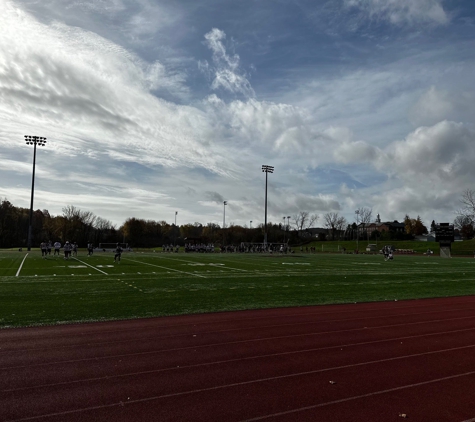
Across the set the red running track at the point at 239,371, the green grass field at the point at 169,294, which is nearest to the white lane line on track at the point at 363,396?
the red running track at the point at 239,371

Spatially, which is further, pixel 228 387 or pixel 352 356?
pixel 352 356

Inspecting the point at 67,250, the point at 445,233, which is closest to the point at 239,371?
the point at 67,250

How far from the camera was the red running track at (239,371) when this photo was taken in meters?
5.27

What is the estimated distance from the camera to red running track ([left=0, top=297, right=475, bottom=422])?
5266 mm

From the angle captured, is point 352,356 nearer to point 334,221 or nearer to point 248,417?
point 248,417

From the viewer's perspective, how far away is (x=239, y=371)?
6762 millimetres

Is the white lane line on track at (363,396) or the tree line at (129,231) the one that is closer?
the white lane line on track at (363,396)

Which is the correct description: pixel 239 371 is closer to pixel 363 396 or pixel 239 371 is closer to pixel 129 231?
pixel 363 396

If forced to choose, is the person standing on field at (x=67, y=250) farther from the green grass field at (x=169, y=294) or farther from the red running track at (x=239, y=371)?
the red running track at (x=239, y=371)

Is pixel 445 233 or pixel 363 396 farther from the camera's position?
pixel 445 233

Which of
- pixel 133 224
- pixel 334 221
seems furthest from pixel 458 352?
pixel 334 221

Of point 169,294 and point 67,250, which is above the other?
point 67,250

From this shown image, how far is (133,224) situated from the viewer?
376 feet

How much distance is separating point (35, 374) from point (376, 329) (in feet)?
24.5
